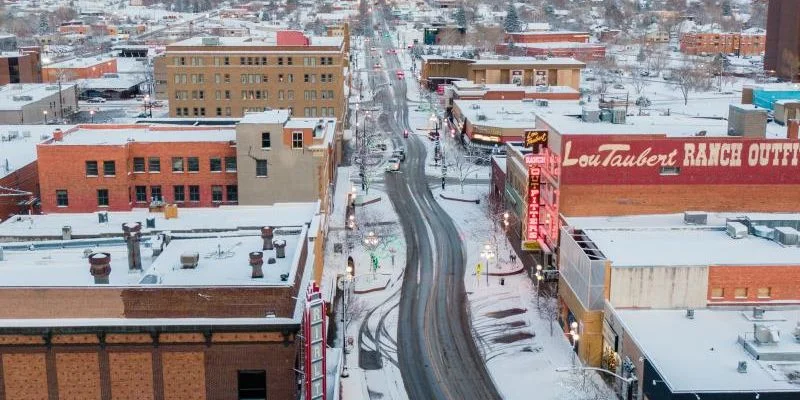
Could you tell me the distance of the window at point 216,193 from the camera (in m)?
71.5

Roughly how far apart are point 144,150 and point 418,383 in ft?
107

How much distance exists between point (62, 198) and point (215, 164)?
483 inches

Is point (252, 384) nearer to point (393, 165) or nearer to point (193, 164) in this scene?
point (193, 164)

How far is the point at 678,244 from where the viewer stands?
54500mm

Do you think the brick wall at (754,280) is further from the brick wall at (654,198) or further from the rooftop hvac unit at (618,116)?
the rooftop hvac unit at (618,116)

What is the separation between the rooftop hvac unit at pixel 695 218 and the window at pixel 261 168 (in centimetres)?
3243

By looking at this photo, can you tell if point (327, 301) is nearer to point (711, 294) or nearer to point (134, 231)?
point (134, 231)

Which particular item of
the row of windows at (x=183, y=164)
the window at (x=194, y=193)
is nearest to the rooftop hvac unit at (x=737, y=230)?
the row of windows at (x=183, y=164)

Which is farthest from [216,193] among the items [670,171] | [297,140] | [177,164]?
[670,171]

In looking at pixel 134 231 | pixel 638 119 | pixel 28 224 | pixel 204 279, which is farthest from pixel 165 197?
pixel 638 119

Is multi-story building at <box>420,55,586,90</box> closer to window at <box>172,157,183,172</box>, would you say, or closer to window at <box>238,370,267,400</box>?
window at <box>172,157,183,172</box>

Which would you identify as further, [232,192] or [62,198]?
[232,192]

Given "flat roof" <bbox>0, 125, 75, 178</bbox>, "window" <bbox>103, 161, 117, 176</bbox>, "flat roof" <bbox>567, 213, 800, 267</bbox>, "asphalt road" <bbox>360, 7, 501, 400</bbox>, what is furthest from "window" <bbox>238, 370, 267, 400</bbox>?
"flat roof" <bbox>0, 125, 75, 178</bbox>

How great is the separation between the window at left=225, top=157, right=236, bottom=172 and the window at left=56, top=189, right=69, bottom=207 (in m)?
12.7
